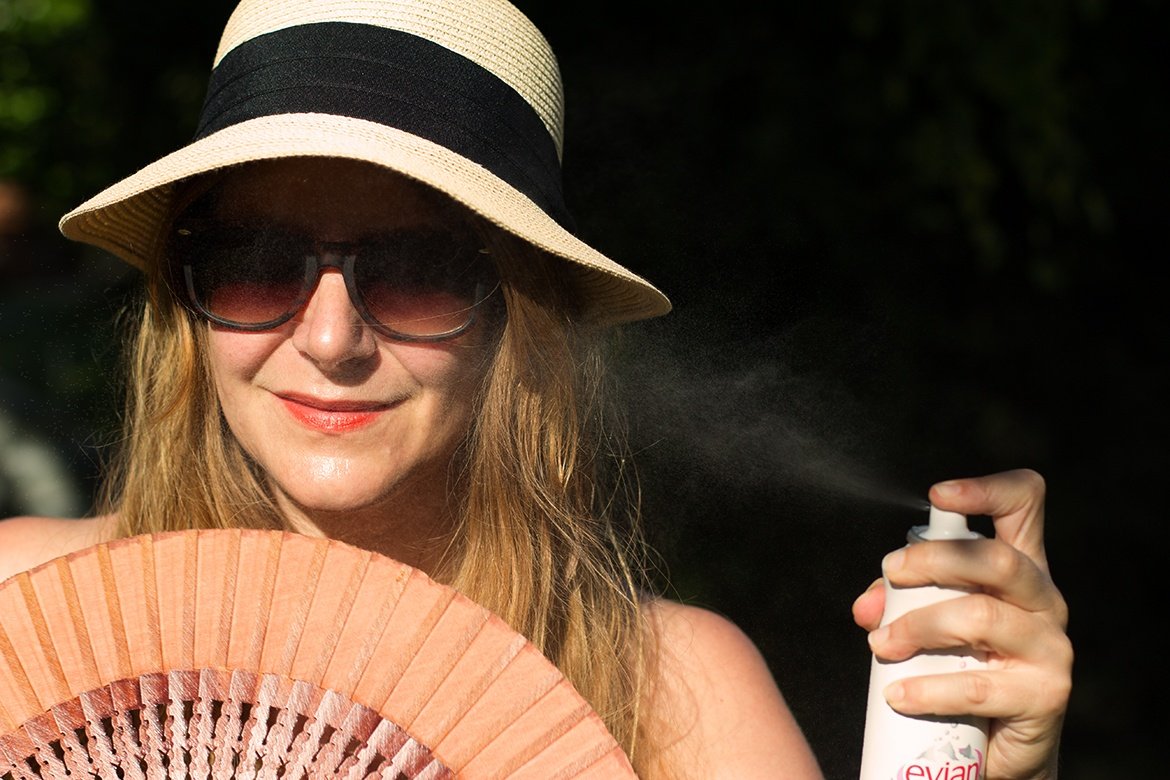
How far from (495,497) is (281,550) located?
59 centimetres

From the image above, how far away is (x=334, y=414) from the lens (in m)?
1.62

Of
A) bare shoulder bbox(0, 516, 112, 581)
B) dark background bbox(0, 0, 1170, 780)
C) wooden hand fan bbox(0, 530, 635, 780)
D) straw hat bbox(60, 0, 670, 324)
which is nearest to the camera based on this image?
wooden hand fan bbox(0, 530, 635, 780)

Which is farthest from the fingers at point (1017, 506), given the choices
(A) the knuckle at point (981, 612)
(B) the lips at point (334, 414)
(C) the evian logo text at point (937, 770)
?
(B) the lips at point (334, 414)

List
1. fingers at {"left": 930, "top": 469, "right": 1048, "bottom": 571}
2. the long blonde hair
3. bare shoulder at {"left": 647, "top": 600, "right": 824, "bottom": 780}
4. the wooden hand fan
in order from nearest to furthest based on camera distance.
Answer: the wooden hand fan
fingers at {"left": 930, "top": 469, "right": 1048, "bottom": 571}
the long blonde hair
bare shoulder at {"left": 647, "top": 600, "right": 824, "bottom": 780}

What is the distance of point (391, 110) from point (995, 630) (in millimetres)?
954

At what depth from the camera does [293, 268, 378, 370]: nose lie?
61.4 inches

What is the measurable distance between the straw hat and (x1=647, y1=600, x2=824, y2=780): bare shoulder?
649mm

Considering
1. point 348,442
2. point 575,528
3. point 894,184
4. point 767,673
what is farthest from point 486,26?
point 894,184

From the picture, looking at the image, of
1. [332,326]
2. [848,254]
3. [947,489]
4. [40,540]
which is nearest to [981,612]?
[947,489]

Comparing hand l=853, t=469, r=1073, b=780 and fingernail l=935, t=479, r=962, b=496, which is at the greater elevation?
fingernail l=935, t=479, r=962, b=496

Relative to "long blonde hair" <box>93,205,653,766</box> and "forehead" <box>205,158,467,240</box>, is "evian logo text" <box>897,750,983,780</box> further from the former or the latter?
"forehead" <box>205,158,467,240</box>

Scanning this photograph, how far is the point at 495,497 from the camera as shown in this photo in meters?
1.86

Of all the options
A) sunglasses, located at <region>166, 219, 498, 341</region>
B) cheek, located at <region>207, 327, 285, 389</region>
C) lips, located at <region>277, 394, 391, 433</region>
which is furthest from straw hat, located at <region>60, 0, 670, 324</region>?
lips, located at <region>277, 394, 391, 433</region>

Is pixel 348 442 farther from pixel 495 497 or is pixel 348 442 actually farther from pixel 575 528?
pixel 575 528
